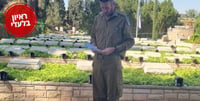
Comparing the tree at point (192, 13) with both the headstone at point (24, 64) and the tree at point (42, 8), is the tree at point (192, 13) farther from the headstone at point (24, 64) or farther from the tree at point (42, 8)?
the headstone at point (24, 64)

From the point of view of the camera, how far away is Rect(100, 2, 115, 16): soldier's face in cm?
262

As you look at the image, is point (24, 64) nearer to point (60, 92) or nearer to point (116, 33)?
point (60, 92)

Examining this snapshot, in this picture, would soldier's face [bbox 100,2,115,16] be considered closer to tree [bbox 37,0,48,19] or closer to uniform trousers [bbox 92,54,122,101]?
uniform trousers [bbox 92,54,122,101]

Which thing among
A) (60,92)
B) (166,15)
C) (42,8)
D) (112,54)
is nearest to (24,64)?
(60,92)

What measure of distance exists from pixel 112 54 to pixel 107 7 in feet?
1.70

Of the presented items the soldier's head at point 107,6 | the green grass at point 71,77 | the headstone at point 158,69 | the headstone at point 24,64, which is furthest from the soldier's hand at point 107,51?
the headstone at point 24,64

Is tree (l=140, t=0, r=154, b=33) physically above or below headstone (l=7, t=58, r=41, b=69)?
above

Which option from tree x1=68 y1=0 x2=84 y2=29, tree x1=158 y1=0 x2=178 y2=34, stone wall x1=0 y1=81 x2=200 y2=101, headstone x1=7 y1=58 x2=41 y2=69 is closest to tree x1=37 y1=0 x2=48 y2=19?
tree x1=68 y1=0 x2=84 y2=29

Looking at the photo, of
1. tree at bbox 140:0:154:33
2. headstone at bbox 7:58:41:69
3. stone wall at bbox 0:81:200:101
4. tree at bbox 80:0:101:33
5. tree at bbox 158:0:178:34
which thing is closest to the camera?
stone wall at bbox 0:81:200:101

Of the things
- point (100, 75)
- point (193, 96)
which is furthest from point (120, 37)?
point (193, 96)

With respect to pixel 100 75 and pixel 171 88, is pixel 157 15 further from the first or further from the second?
pixel 100 75

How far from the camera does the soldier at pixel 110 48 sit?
265cm

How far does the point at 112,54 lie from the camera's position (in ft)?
8.71

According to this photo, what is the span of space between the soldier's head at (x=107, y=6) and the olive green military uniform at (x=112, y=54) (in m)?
0.06
